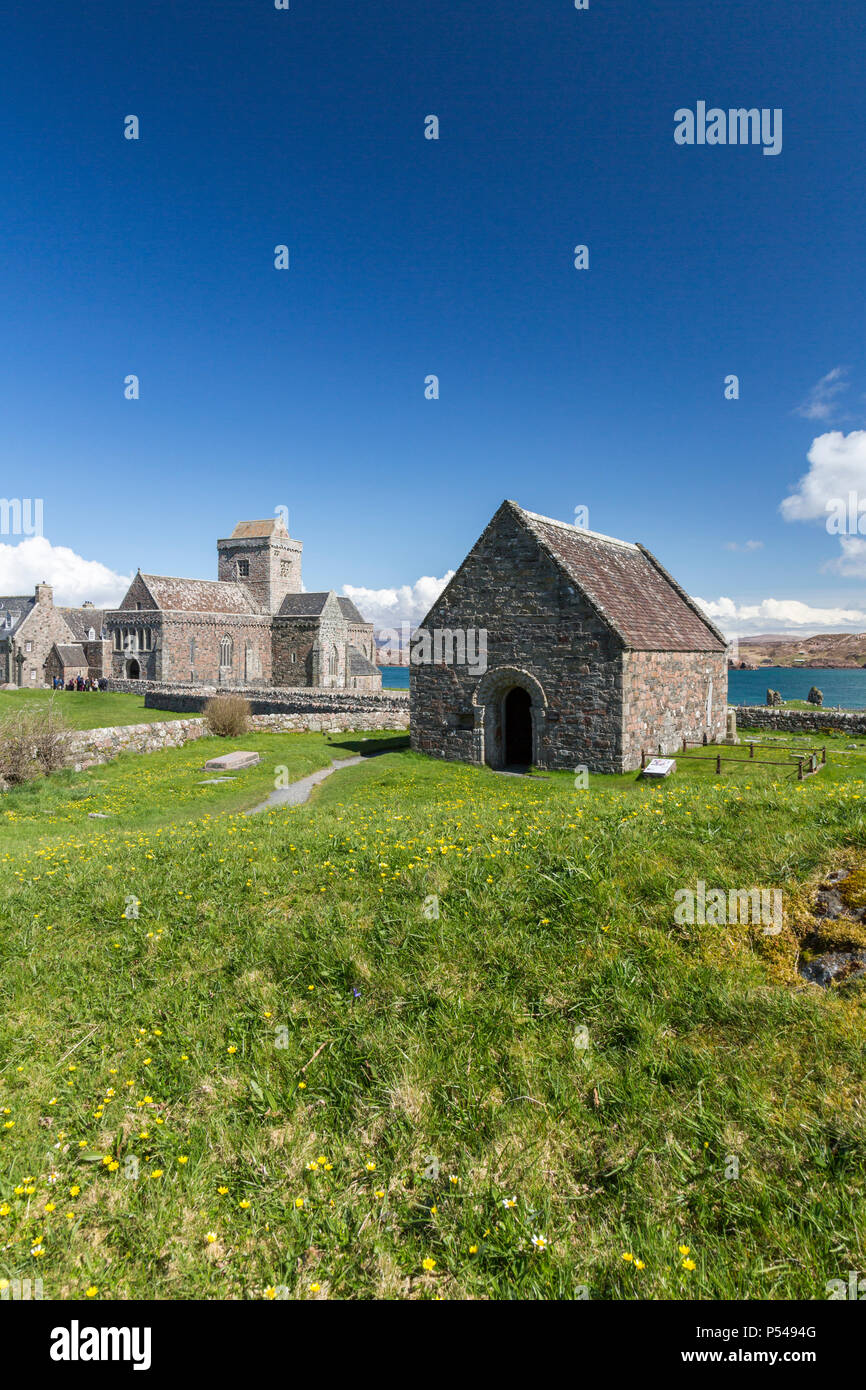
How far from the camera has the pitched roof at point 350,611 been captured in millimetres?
75750

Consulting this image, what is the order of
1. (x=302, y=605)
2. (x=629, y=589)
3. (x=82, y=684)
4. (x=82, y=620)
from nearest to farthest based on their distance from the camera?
(x=629, y=589), (x=82, y=684), (x=302, y=605), (x=82, y=620)

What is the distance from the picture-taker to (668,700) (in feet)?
77.7

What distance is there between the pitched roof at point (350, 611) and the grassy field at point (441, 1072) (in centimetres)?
6734

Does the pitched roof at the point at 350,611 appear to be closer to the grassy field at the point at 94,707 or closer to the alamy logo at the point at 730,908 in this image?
the grassy field at the point at 94,707

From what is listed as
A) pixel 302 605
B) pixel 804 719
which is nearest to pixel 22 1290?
pixel 804 719

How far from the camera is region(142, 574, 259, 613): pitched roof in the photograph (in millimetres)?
65500

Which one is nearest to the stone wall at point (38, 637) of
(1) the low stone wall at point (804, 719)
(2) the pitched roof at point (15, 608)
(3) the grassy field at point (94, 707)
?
(2) the pitched roof at point (15, 608)

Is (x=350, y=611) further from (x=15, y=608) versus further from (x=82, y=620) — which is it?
(x=15, y=608)

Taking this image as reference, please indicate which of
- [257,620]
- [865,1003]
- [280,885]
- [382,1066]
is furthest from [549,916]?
[257,620]

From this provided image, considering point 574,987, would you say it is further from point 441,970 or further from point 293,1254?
point 293,1254

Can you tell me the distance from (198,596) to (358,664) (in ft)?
59.1
